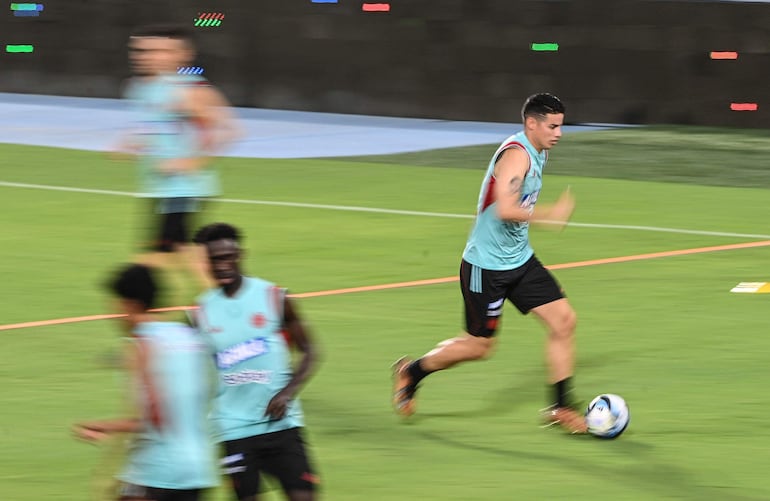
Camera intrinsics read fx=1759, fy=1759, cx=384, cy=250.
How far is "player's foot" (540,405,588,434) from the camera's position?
9391 millimetres

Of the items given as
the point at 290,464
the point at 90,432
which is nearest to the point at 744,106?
the point at 290,464

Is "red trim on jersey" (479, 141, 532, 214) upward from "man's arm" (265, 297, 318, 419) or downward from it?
upward

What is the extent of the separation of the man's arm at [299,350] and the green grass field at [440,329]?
90cm

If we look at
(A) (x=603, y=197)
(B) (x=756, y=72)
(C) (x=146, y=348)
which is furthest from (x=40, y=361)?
(B) (x=756, y=72)

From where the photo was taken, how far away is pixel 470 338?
32.3 feet

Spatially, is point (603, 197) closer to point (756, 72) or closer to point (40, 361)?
point (756, 72)

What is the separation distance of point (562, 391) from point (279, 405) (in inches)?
121

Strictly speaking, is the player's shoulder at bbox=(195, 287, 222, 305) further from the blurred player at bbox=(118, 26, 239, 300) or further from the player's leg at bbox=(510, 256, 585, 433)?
the blurred player at bbox=(118, 26, 239, 300)

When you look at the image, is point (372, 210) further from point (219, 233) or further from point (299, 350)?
point (219, 233)

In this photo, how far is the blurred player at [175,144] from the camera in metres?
11.2

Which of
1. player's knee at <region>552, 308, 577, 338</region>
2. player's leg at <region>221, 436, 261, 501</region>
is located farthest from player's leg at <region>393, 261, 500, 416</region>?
player's leg at <region>221, 436, 261, 501</region>

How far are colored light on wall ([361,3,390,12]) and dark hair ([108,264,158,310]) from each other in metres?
24.1

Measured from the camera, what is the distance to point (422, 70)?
29.6 m

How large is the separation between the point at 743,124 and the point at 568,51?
3.05 metres
